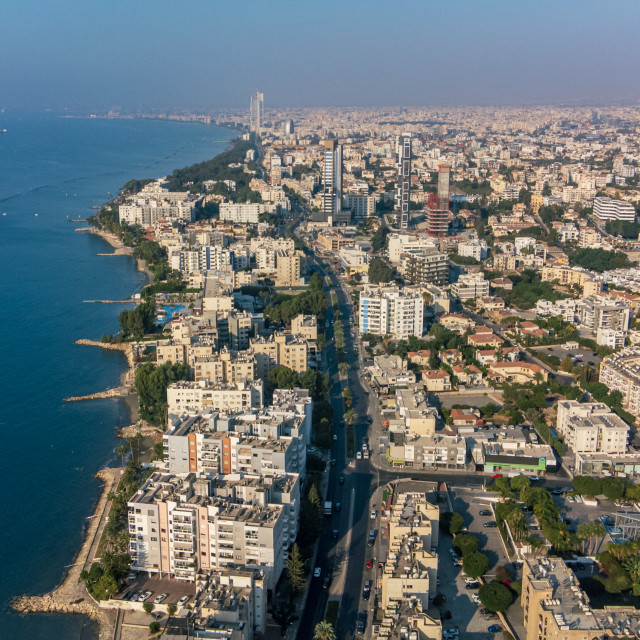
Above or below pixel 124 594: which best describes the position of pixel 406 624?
above

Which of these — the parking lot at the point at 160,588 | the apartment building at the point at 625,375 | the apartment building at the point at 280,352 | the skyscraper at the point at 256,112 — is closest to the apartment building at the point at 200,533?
the parking lot at the point at 160,588

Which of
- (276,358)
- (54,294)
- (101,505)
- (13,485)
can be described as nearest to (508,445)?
(276,358)

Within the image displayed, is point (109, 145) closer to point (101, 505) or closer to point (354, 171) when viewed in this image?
point (354, 171)

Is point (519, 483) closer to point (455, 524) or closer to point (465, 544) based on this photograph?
point (455, 524)

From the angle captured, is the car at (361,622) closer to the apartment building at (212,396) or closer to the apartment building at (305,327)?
the apartment building at (212,396)

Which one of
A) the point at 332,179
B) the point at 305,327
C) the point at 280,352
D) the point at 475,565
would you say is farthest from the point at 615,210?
the point at 475,565

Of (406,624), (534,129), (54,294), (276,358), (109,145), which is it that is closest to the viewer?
(406,624)
